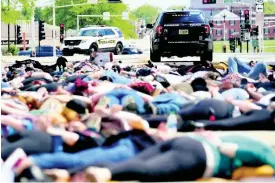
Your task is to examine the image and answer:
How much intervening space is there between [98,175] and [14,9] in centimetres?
3941

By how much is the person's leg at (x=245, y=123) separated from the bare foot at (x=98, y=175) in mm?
1429

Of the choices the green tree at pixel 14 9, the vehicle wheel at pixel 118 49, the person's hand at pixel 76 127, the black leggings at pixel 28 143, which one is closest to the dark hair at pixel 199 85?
the person's hand at pixel 76 127

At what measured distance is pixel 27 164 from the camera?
10.5 feet

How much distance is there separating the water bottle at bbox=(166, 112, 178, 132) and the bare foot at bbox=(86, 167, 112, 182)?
1.21m

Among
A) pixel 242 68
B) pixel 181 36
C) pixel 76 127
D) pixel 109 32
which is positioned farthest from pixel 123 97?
pixel 109 32

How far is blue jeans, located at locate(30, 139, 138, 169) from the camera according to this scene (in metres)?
3.32

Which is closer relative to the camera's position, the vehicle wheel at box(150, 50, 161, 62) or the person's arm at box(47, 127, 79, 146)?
the person's arm at box(47, 127, 79, 146)

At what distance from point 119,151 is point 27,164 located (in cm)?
53

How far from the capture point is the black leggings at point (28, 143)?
11.2ft

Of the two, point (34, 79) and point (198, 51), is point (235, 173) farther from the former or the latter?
point (198, 51)

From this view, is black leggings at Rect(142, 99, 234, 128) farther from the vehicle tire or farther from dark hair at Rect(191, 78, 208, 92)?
the vehicle tire

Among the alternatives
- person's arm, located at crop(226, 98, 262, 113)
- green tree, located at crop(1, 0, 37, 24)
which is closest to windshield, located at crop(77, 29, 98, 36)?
green tree, located at crop(1, 0, 37, 24)

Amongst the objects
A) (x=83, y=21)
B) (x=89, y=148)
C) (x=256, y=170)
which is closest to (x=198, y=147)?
(x=256, y=170)

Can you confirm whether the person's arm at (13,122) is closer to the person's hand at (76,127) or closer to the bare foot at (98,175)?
the person's hand at (76,127)
